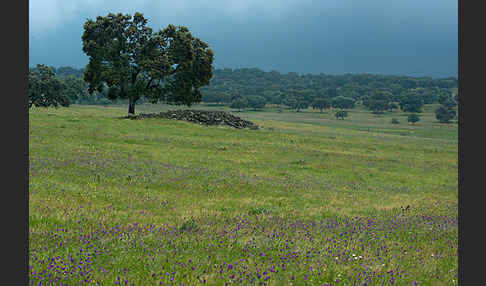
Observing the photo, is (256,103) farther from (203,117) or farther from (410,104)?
(203,117)

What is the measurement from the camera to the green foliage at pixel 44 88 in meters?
75.2

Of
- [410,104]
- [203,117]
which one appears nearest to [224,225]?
[203,117]

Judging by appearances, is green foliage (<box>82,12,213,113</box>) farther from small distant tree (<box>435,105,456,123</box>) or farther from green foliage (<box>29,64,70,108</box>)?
small distant tree (<box>435,105,456,123</box>)

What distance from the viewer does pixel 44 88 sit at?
2987 inches

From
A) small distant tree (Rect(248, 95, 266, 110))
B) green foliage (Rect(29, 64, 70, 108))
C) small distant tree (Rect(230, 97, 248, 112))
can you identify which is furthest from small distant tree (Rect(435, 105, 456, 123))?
green foliage (Rect(29, 64, 70, 108))

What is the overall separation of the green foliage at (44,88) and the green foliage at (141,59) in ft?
91.1

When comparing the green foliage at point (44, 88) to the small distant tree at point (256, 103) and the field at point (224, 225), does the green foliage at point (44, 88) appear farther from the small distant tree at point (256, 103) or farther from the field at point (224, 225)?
the small distant tree at point (256, 103)

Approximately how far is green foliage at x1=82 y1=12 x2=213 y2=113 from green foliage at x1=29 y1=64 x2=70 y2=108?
27768 millimetres

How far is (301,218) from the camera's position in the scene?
34.9ft
